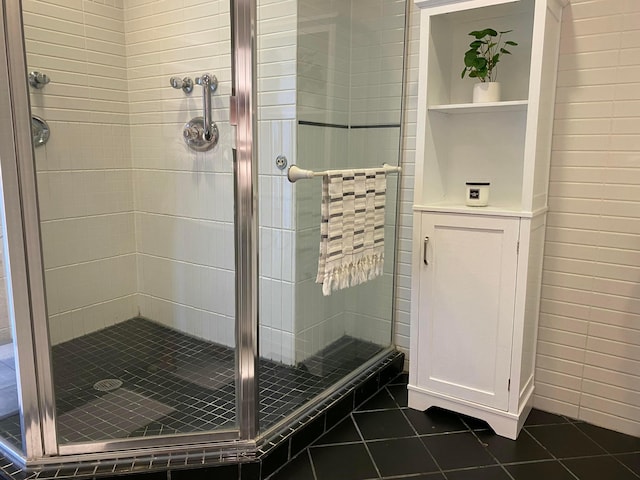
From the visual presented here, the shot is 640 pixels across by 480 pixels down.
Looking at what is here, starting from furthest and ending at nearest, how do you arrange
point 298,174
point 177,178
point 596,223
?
1. point 177,178
2. point 596,223
3. point 298,174

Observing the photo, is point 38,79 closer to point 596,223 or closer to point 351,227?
point 351,227

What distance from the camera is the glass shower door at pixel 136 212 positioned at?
5.73 feet

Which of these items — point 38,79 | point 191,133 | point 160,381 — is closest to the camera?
point 38,79

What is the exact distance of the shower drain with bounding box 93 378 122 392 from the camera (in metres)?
1.92

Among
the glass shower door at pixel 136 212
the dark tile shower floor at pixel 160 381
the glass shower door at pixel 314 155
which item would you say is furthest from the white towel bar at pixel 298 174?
the dark tile shower floor at pixel 160 381

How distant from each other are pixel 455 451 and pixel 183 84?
76.4 inches

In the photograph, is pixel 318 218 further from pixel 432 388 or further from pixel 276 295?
pixel 432 388

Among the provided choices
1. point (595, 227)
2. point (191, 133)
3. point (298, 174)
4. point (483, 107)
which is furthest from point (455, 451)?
point (191, 133)

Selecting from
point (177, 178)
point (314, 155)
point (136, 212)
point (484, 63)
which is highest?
point (484, 63)

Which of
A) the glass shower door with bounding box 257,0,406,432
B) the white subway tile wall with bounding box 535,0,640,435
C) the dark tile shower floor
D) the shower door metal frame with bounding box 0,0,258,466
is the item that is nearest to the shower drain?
the dark tile shower floor

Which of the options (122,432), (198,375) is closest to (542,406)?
(198,375)

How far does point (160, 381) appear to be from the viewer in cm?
204

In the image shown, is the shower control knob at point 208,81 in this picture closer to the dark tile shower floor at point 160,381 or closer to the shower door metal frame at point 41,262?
the shower door metal frame at point 41,262

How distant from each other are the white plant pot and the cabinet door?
1.56 feet
